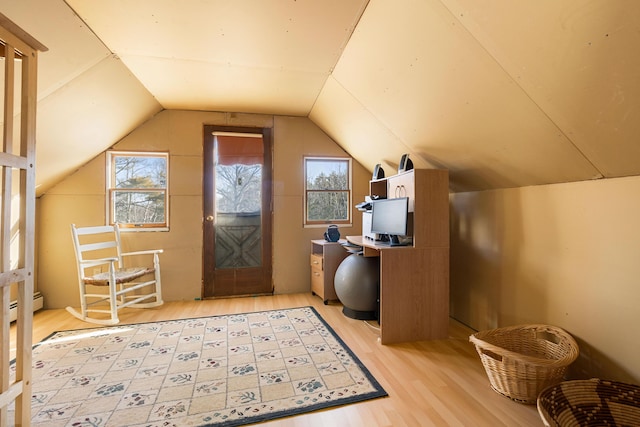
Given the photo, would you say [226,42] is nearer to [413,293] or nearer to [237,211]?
[237,211]

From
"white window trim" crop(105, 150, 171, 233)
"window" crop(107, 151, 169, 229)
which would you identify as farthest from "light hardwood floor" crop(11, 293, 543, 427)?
"window" crop(107, 151, 169, 229)

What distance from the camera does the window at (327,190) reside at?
161 inches

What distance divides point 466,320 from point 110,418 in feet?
9.45

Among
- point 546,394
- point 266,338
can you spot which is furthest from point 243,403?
point 546,394

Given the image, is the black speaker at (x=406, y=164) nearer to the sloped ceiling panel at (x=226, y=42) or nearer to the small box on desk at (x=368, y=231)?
the small box on desk at (x=368, y=231)

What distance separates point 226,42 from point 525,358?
2894mm

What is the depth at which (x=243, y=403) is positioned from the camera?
1673 mm

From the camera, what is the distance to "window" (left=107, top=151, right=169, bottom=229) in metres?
3.56

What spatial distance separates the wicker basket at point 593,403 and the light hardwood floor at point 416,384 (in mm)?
179

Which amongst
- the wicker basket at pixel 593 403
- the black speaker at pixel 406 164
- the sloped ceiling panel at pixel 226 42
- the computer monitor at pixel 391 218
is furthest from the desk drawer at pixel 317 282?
the wicker basket at pixel 593 403

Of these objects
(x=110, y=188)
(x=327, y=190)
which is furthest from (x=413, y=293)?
(x=110, y=188)

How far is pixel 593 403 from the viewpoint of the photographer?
146cm

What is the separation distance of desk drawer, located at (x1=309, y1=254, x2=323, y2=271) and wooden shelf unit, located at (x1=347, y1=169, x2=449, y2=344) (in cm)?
110

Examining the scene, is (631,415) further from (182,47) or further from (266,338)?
(182,47)
